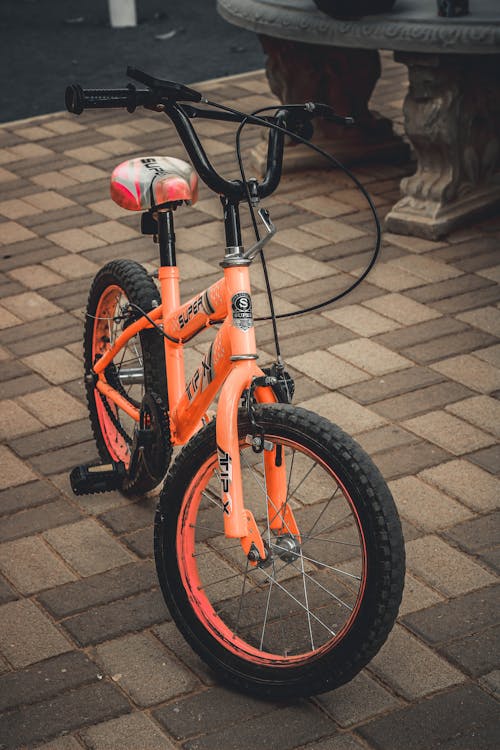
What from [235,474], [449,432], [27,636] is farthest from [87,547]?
[449,432]

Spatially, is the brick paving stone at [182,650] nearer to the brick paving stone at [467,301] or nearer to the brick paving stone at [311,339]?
the brick paving stone at [311,339]

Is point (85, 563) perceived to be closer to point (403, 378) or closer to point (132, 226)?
point (403, 378)

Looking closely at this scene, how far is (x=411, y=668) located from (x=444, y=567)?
1.46 feet

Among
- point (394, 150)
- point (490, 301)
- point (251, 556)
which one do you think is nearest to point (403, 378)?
point (490, 301)

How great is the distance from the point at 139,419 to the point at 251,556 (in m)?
0.74

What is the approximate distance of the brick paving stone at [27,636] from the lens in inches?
114

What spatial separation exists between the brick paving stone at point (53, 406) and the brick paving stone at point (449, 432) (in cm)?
116

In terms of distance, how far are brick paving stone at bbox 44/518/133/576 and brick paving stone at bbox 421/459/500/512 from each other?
0.98 metres

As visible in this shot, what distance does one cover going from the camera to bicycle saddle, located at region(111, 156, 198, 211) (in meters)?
3.06

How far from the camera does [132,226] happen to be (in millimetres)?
5781

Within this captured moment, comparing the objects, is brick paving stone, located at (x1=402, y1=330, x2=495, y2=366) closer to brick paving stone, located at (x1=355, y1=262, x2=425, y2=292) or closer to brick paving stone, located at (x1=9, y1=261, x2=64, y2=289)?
brick paving stone, located at (x1=355, y1=262, x2=425, y2=292)

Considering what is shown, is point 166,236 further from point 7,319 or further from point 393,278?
point 393,278

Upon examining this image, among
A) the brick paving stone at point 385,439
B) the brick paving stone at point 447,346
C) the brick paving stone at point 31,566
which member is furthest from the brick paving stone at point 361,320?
the brick paving stone at point 31,566

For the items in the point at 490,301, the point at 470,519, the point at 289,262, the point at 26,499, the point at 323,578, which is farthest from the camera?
the point at 289,262
